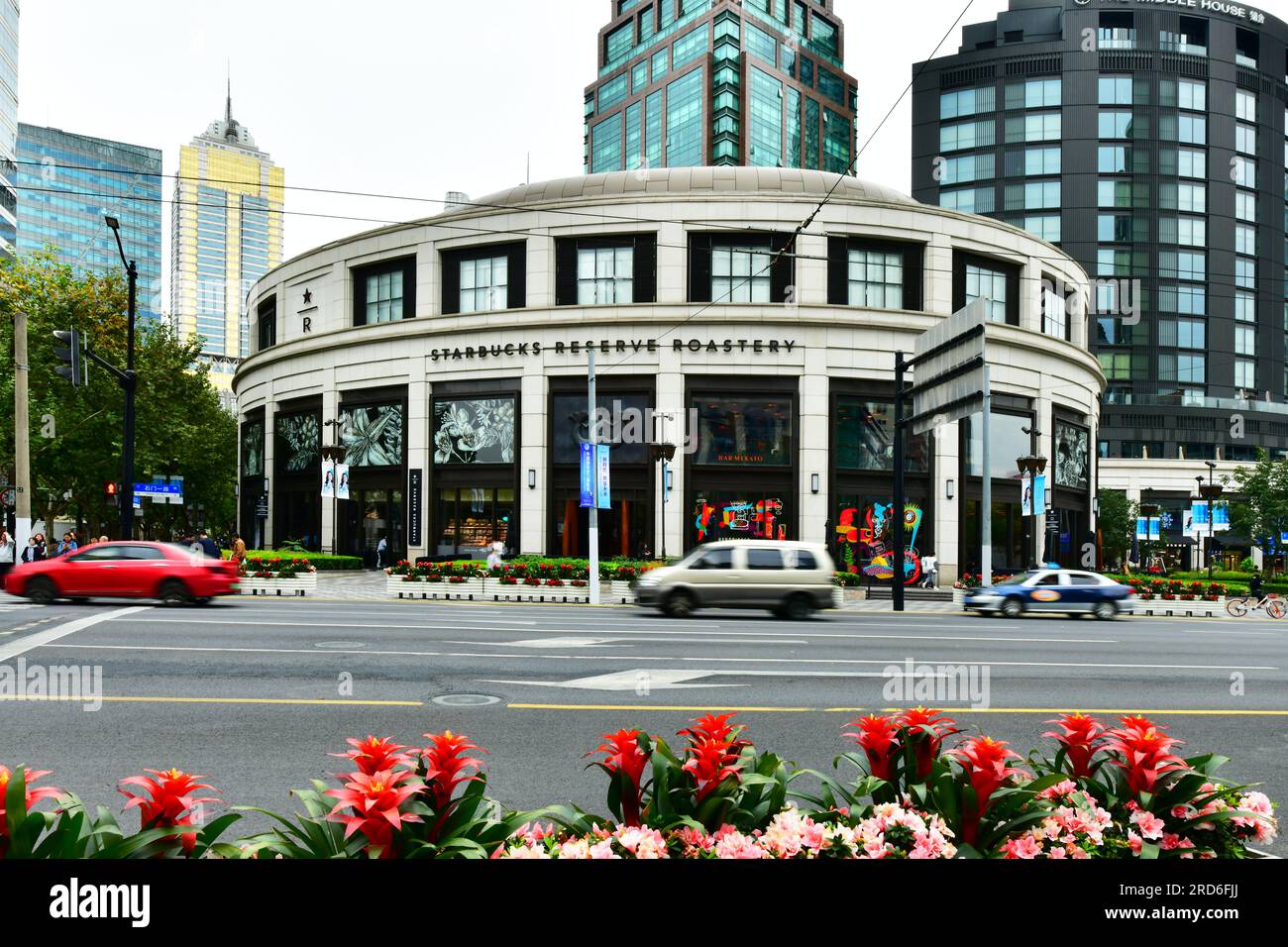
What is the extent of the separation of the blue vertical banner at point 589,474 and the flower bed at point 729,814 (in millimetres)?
22979

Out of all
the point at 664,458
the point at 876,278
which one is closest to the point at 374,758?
the point at 664,458

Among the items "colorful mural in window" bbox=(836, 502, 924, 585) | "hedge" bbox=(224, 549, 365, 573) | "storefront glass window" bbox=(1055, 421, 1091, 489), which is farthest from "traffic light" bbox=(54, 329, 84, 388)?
"storefront glass window" bbox=(1055, 421, 1091, 489)

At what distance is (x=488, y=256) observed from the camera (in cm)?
4050

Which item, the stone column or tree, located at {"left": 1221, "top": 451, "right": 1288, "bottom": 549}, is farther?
tree, located at {"left": 1221, "top": 451, "right": 1288, "bottom": 549}

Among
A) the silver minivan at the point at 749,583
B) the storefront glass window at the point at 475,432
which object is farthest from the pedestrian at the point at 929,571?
the storefront glass window at the point at 475,432

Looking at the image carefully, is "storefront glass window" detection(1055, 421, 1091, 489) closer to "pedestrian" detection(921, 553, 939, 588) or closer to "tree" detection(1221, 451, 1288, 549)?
"pedestrian" detection(921, 553, 939, 588)

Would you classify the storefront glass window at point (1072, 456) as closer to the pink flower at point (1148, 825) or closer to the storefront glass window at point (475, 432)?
the storefront glass window at point (475, 432)

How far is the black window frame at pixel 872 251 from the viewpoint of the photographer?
3819cm

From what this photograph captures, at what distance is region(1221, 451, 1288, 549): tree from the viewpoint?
53.9m

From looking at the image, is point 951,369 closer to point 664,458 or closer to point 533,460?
point 664,458

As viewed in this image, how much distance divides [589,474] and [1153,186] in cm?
8109

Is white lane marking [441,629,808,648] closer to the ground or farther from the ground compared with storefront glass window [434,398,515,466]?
closer to the ground

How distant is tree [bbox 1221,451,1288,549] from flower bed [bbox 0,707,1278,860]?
6145cm
